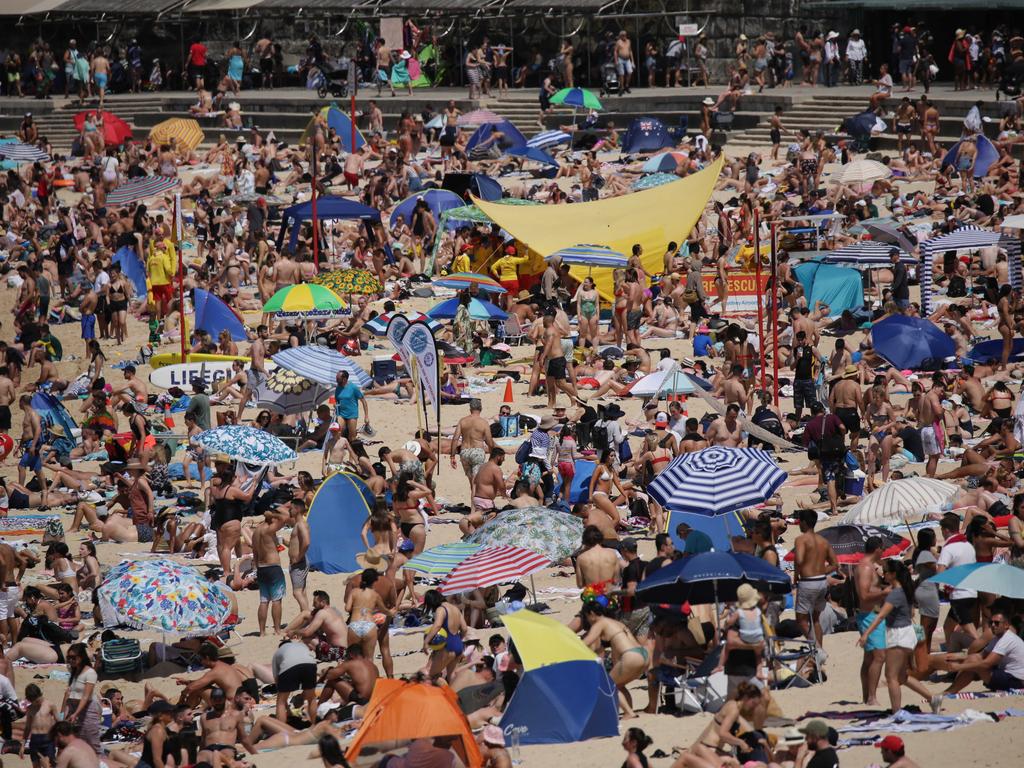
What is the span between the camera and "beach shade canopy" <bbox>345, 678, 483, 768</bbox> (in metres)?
10.8

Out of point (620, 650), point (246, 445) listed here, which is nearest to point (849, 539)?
point (620, 650)

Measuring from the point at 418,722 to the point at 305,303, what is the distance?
11532 mm

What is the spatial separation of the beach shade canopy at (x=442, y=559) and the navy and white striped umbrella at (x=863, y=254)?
10844 millimetres

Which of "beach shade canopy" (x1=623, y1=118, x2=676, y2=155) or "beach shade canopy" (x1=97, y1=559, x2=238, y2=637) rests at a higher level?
"beach shade canopy" (x1=623, y1=118, x2=676, y2=155)

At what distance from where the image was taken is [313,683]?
12797 mm

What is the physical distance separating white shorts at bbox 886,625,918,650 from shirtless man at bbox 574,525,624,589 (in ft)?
8.98

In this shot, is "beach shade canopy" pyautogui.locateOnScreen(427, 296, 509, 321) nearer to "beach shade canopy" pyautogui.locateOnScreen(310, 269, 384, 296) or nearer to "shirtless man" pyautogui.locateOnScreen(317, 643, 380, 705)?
"beach shade canopy" pyautogui.locateOnScreen(310, 269, 384, 296)

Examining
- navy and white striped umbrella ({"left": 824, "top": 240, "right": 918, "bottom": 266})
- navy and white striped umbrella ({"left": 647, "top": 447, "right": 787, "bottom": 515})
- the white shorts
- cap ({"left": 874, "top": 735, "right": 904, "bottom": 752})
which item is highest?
navy and white striped umbrella ({"left": 824, "top": 240, "right": 918, "bottom": 266})

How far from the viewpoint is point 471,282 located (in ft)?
78.1

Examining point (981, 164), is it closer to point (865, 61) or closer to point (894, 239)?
point (894, 239)

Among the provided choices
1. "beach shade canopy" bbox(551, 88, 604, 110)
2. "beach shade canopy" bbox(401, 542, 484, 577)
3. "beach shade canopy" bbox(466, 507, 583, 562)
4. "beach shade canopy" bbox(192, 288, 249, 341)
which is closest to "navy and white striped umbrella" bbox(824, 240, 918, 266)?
"beach shade canopy" bbox(192, 288, 249, 341)

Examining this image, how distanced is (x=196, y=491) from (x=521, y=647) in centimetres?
836

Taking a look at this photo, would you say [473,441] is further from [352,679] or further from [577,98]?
[577,98]

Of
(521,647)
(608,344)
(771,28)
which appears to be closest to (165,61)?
(771,28)
